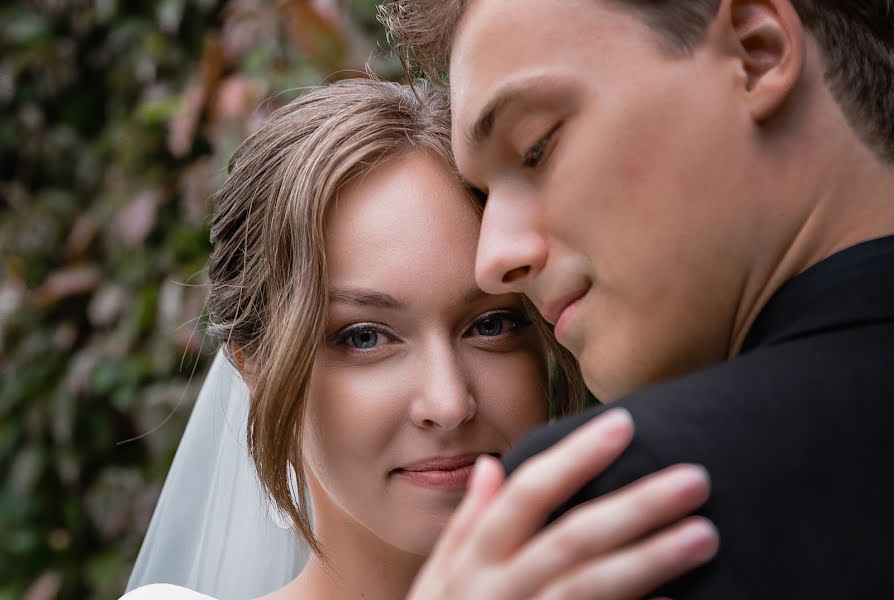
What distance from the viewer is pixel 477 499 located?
1.12 m

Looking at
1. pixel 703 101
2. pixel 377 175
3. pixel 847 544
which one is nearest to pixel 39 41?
pixel 377 175

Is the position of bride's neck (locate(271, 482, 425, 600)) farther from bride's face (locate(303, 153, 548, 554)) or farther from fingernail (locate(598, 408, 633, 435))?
fingernail (locate(598, 408, 633, 435))

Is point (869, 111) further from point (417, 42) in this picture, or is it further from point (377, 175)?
point (377, 175)

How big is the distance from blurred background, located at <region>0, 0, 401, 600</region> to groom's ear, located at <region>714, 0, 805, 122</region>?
221cm

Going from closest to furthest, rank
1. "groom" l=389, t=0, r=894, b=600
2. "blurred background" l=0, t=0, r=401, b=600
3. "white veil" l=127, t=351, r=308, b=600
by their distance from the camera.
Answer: "groom" l=389, t=0, r=894, b=600, "white veil" l=127, t=351, r=308, b=600, "blurred background" l=0, t=0, r=401, b=600

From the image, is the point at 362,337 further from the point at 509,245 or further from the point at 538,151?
the point at 538,151

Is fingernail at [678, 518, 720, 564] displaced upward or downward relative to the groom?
downward

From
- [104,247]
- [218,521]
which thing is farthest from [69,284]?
[218,521]

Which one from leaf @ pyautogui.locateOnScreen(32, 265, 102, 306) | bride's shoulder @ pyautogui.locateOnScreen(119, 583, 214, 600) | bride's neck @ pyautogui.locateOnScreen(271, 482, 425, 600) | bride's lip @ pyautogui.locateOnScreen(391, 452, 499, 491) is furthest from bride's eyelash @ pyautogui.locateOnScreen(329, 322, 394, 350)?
leaf @ pyautogui.locateOnScreen(32, 265, 102, 306)

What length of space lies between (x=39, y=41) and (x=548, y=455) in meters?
A: 3.72

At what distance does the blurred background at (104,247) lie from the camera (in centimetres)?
360

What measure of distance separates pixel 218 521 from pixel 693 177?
5.91 ft

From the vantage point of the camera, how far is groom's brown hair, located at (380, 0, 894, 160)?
4.37 ft

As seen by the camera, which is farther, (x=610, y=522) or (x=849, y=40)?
(x=849, y=40)
